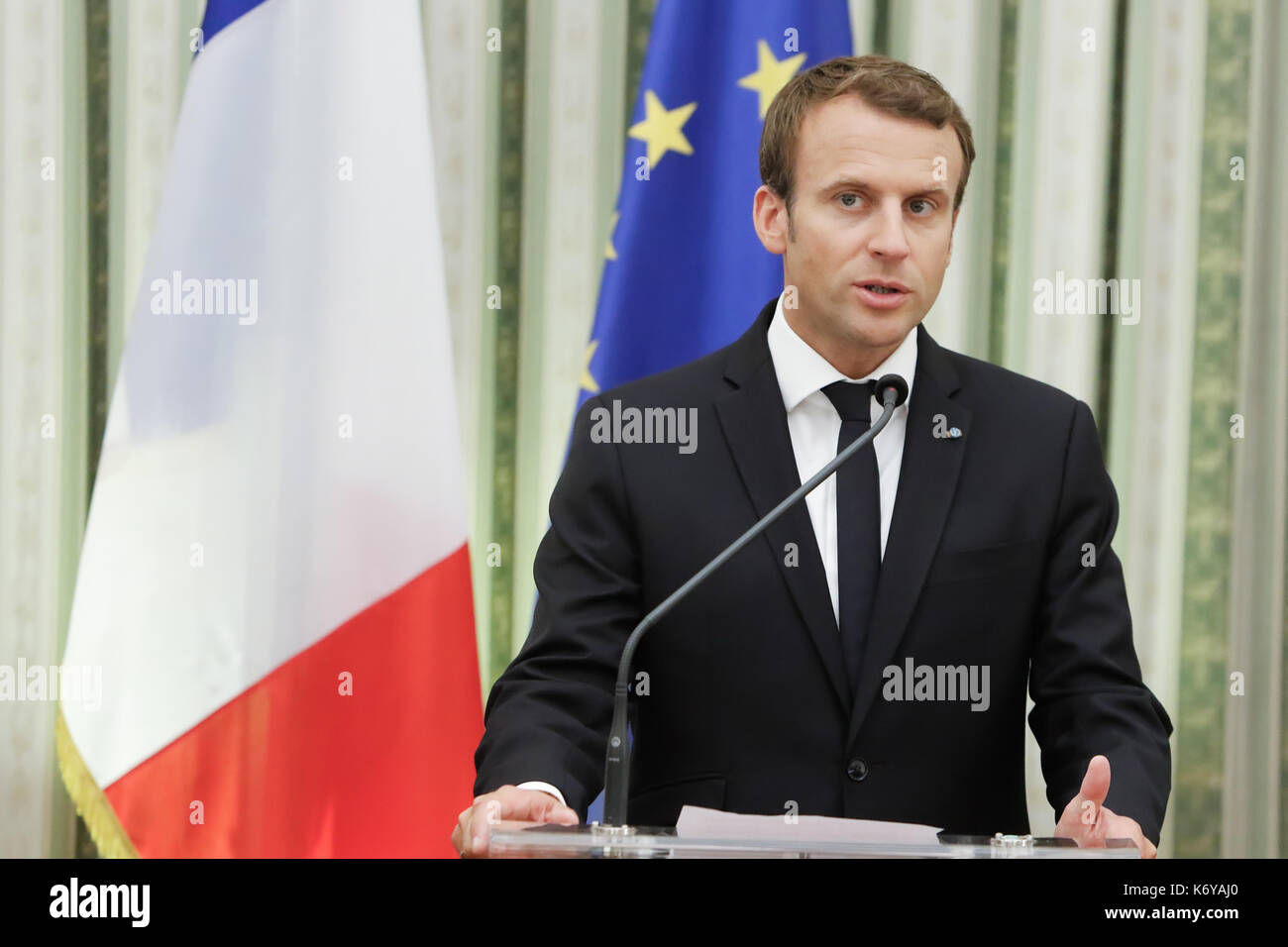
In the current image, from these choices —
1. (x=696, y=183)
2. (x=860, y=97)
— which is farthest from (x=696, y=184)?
(x=860, y=97)

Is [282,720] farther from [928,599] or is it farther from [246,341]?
[928,599]

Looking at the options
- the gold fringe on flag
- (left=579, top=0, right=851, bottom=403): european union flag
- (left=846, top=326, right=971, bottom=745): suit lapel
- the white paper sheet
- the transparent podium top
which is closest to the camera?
the transparent podium top

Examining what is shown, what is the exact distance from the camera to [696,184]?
3.10m

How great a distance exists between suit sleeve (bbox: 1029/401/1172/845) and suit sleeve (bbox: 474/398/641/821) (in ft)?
1.95

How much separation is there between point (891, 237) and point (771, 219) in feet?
0.92

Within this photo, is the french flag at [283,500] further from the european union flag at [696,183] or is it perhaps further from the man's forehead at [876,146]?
the man's forehead at [876,146]

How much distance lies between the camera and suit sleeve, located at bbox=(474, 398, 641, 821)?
178cm

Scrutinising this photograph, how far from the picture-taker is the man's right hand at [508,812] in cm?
150

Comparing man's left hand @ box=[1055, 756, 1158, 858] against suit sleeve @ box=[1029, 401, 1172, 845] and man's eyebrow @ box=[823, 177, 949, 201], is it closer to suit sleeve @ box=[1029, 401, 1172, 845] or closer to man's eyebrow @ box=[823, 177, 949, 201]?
suit sleeve @ box=[1029, 401, 1172, 845]

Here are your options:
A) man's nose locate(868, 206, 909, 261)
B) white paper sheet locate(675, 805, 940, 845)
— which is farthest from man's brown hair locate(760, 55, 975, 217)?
white paper sheet locate(675, 805, 940, 845)

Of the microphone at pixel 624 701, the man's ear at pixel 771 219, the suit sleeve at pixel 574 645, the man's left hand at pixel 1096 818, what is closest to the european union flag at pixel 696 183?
the man's ear at pixel 771 219

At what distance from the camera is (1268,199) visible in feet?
10.9

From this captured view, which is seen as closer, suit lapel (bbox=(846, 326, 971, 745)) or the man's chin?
suit lapel (bbox=(846, 326, 971, 745))
